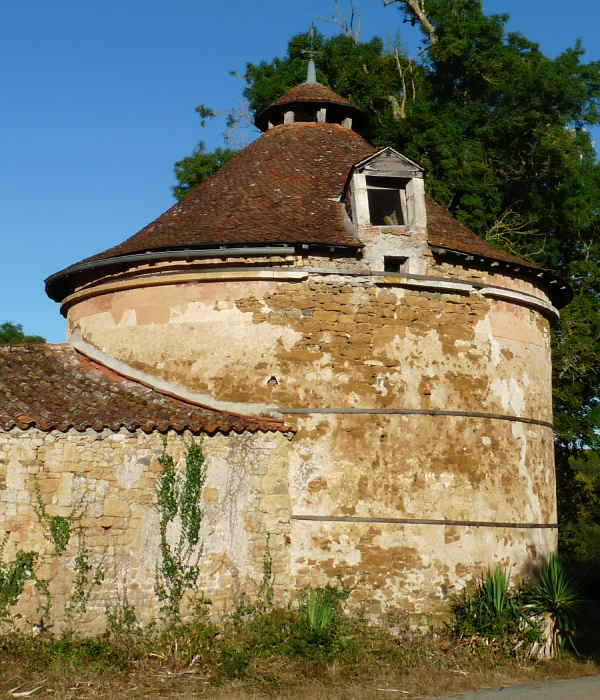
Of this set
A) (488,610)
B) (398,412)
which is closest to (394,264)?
(398,412)

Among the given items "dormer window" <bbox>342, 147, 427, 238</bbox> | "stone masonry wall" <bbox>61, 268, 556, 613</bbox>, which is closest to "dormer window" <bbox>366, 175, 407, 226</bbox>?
"dormer window" <bbox>342, 147, 427, 238</bbox>

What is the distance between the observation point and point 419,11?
2584cm

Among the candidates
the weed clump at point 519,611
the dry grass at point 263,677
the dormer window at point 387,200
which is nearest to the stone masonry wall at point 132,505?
the dry grass at point 263,677

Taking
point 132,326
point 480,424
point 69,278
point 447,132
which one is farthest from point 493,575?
point 447,132

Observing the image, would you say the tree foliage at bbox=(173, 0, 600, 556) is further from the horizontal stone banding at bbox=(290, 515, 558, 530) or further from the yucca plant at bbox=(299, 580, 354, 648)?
the yucca plant at bbox=(299, 580, 354, 648)

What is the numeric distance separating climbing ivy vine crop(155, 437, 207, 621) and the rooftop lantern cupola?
8677 mm

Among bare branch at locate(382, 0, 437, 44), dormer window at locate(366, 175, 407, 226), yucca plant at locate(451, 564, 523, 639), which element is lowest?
yucca plant at locate(451, 564, 523, 639)

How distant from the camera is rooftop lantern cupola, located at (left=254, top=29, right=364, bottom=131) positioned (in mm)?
16250

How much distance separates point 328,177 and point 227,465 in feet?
19.3

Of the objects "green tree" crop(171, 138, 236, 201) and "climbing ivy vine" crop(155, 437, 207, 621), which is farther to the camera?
"green tree" crop(171, 138, 236, 201)

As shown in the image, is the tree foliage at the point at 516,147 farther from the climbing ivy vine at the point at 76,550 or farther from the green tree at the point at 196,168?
the climbing ivy vine at the point at 76,550

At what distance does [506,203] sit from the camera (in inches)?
829

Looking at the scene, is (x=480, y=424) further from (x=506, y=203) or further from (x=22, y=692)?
(x=506, y=203)

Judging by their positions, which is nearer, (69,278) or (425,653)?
(425,653)
